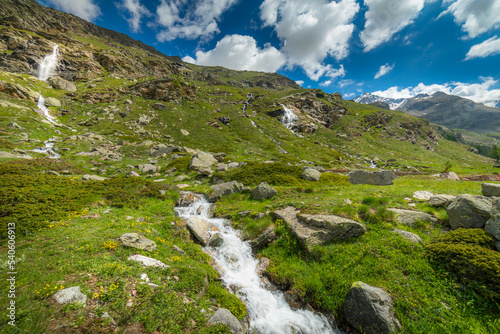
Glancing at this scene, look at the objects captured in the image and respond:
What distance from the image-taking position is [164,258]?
930 cm

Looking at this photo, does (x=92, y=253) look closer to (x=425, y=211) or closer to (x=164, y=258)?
(x=164, y=258)

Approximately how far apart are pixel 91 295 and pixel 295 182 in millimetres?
20884

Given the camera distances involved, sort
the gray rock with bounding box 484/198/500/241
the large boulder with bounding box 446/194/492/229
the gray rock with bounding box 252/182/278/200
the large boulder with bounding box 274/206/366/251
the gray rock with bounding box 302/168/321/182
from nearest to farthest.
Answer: the gray rock with bounding box 484/198/500/241 → the large boulder with bounding box 446/194/492/229 → the large boulder with bounding box 274/206/366/251 → the gray rock with bounding box 252/182/278/200 → the gray rock with bounding box 302/168/321/182

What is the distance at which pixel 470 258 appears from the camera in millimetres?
7164

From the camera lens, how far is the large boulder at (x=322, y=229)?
419 inches

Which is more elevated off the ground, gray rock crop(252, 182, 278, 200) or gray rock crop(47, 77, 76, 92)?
gray rock crop(47, 77, 76, 92)

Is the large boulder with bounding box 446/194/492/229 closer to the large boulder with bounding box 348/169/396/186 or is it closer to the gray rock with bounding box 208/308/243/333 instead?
the gray rock with bounding box 208/308/243/333

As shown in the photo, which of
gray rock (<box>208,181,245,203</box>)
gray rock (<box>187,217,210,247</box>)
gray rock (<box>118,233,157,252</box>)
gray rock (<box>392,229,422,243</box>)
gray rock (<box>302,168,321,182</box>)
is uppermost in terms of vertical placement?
gray rock (<box>302,168,321,182</box>)

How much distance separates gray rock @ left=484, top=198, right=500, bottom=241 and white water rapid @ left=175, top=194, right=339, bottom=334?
8.52 m

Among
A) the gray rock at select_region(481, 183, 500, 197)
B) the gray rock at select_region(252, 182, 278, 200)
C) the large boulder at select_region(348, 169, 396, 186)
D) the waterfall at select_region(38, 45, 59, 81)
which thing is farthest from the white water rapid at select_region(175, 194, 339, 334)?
the waterfall at select_region(38, 45, 59, 81)

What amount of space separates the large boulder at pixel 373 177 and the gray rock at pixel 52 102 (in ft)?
273

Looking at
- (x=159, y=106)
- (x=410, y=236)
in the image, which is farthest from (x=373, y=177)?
(x=159, y=106)

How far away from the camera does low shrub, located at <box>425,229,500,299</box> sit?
6.52 metres

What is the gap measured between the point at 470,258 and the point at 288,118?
10757 centimetres
